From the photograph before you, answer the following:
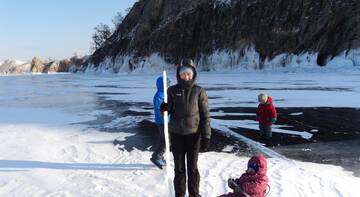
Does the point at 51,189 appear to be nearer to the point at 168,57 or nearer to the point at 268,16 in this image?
the point at 268,16

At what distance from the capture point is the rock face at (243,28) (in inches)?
1688

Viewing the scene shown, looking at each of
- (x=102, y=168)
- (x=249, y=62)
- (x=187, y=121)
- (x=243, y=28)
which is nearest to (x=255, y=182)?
(x=187, y=121)

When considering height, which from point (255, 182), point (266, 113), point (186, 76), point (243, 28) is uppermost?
point (243, 28)

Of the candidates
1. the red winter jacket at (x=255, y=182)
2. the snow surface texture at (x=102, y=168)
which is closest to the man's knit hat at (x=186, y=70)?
the red winter jacket at (x=255, y=182)

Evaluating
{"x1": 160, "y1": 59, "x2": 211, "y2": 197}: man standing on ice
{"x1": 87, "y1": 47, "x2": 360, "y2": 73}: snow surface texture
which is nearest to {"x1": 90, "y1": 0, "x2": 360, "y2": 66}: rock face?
{"x1": 87, "y1": 47, "x2": 360, "y2": 73}: snow surface texture

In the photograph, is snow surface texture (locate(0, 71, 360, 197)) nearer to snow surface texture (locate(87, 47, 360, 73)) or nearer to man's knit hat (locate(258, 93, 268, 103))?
man's knit hat (locate(258, 93, 268, 103))

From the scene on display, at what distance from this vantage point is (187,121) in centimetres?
573

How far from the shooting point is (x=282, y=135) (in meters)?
10.8

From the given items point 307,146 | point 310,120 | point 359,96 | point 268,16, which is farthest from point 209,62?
point 307,146

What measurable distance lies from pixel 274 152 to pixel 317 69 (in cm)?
3169

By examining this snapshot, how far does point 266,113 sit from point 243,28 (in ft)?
143

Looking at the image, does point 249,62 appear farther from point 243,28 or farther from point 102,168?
point 102,168

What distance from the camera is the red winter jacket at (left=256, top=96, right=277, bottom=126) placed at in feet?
34.8

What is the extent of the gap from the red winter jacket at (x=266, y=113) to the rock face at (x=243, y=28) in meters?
30.8
